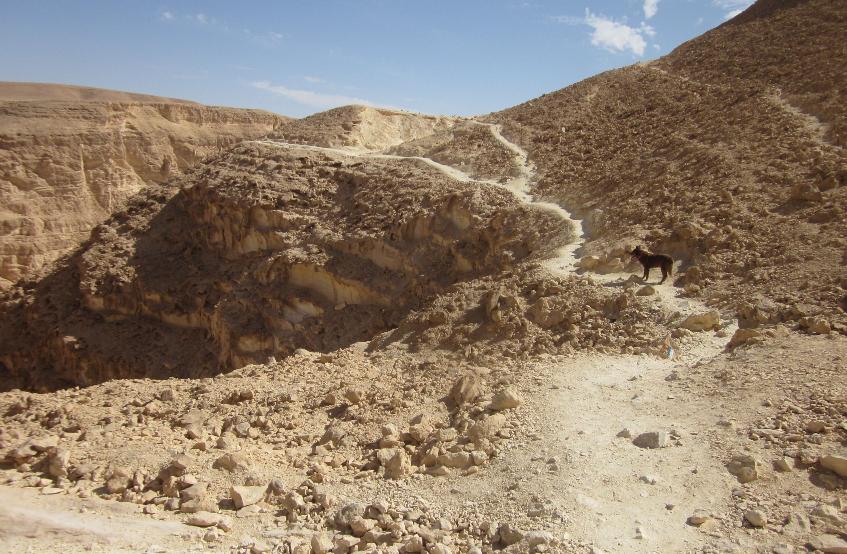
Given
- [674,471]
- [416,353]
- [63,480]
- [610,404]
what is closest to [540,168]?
[416,353]

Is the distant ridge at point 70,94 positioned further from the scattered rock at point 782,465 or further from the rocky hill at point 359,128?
the scattered rock at point 782,465

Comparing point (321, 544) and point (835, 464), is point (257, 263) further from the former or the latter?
point (835, 464)

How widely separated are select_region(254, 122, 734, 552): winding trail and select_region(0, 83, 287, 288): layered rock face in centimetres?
3077

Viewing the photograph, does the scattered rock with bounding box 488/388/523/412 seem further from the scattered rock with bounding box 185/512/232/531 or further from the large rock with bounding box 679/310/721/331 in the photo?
the large rock with bounding box 679/310/721/331

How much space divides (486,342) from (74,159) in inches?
1508

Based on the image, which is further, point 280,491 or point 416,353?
point 416,353

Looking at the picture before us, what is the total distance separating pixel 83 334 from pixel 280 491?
20980mm

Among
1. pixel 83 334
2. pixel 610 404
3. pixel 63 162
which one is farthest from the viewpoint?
pixel 63 162

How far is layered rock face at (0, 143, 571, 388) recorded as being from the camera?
1866cm

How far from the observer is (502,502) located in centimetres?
670

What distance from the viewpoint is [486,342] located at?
1223 cm

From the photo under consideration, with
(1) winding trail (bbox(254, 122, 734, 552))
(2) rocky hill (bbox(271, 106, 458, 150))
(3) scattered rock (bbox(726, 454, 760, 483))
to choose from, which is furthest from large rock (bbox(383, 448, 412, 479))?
(2) rocky hill (bbox(271, 106, 458, 150))

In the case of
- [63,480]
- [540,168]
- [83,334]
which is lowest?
[83,334]

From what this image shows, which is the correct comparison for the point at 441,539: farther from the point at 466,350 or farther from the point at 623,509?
the point at 466,350
